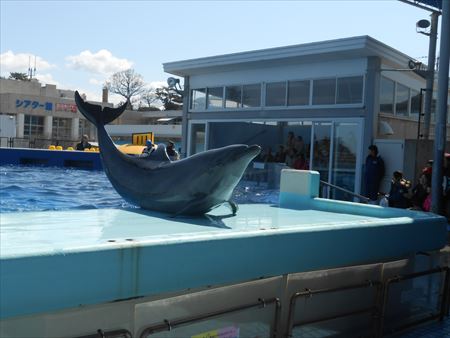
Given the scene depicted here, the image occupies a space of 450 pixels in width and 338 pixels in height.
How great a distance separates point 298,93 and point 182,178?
1065 cm

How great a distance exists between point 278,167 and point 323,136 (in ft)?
7.35

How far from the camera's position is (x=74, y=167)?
1719 cm

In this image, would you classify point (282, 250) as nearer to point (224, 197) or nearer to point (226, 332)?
point (226, 332)

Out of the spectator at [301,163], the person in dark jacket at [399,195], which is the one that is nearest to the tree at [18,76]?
the spectator at [301,163]

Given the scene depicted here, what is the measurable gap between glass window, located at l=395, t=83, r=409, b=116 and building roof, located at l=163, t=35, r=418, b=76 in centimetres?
86

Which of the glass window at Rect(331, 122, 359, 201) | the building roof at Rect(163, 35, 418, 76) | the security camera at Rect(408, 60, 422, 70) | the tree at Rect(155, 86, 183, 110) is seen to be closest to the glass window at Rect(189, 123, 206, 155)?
the building roof at Rect(163, 35, 418, 76)

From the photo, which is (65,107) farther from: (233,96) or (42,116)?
(233,96)

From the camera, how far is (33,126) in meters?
49.9

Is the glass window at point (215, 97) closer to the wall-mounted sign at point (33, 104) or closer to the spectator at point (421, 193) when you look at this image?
the spectator at point (421, 193)

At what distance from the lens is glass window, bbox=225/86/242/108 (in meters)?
15.9

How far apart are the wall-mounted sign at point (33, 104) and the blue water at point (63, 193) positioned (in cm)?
3608

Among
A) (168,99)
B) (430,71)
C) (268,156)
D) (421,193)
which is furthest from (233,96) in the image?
(168,99)

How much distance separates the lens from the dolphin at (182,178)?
161 inches

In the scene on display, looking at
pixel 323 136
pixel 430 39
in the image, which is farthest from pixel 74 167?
pixel 430 39
